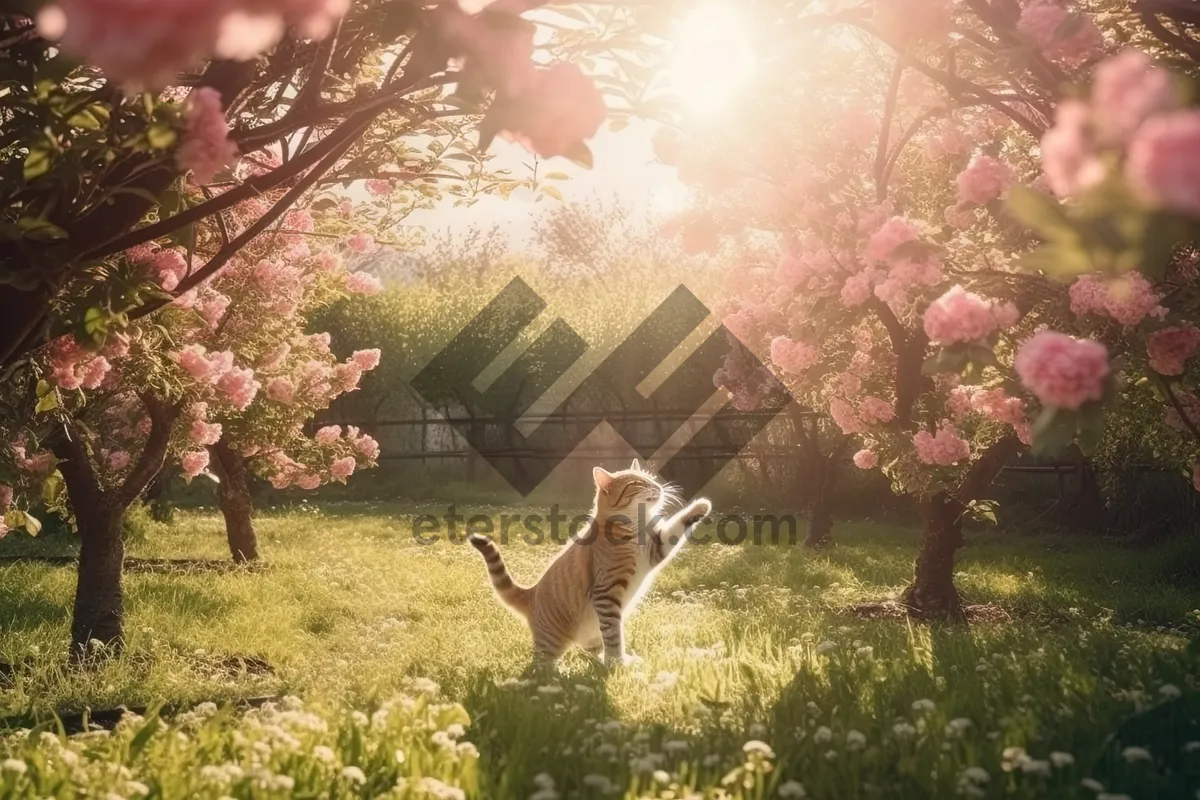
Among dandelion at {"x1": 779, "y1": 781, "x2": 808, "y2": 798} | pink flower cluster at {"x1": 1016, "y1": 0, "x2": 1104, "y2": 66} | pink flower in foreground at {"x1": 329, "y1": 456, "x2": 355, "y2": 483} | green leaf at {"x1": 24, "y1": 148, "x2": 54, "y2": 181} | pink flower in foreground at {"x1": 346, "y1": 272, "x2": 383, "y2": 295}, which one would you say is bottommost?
dandelion at {"x1": 779, "y1": 781, "x2": 808, "y2": 798}

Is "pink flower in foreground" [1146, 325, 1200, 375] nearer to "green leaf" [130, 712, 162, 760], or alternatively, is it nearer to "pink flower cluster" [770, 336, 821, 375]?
"pink flower cluster" [770, 336, 821, 375]

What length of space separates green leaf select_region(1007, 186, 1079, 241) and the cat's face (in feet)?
14.7

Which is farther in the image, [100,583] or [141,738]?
[100,583]

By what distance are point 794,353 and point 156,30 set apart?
5710mm

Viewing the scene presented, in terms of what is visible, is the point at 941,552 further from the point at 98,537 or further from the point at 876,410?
the point at 98,537

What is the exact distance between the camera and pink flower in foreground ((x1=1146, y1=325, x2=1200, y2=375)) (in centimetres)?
457

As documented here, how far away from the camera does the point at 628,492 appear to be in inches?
275

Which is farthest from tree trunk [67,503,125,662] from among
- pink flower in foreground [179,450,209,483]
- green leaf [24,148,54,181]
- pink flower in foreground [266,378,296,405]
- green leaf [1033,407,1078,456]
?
green leaf [1033,407,1078,456]

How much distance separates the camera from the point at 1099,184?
219cm

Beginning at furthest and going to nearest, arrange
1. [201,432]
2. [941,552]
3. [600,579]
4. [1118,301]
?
[941,552] < [201,432] < [600,579] < [1118,301]

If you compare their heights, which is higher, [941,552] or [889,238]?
[889,238]

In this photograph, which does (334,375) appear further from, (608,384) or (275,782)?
(608,384)

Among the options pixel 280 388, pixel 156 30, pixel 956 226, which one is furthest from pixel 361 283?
pixel 156 30

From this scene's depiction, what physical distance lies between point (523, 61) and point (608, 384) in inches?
717
